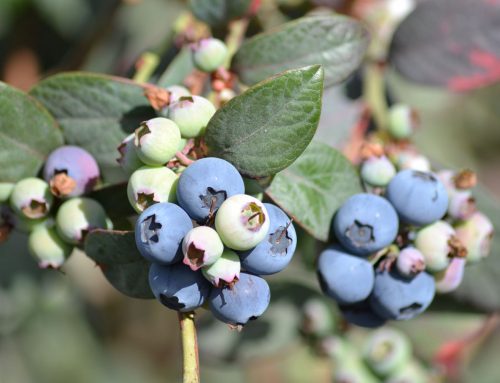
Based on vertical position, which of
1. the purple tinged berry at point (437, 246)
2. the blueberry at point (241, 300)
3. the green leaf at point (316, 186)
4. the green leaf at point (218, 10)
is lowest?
the purple tinged berry at point (437, 246)

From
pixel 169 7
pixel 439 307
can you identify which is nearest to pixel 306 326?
pixel 439 307

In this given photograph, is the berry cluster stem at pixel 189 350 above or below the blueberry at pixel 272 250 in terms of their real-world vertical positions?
below

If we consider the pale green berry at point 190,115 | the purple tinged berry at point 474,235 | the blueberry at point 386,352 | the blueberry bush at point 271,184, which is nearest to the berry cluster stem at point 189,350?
the blueberry bush at point 271,184

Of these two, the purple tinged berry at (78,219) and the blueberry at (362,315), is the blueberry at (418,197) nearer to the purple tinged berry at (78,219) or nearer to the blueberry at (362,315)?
the blueberry at (362,315)

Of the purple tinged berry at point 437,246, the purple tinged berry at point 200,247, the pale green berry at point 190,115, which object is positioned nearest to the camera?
the purple tinged berry at point 200,247

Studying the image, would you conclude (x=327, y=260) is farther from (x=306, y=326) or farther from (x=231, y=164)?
(x=306, y=326)

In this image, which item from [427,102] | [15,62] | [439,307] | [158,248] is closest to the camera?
[158,248]

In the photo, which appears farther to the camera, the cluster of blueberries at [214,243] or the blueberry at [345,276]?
the blueberry at [345,276]
